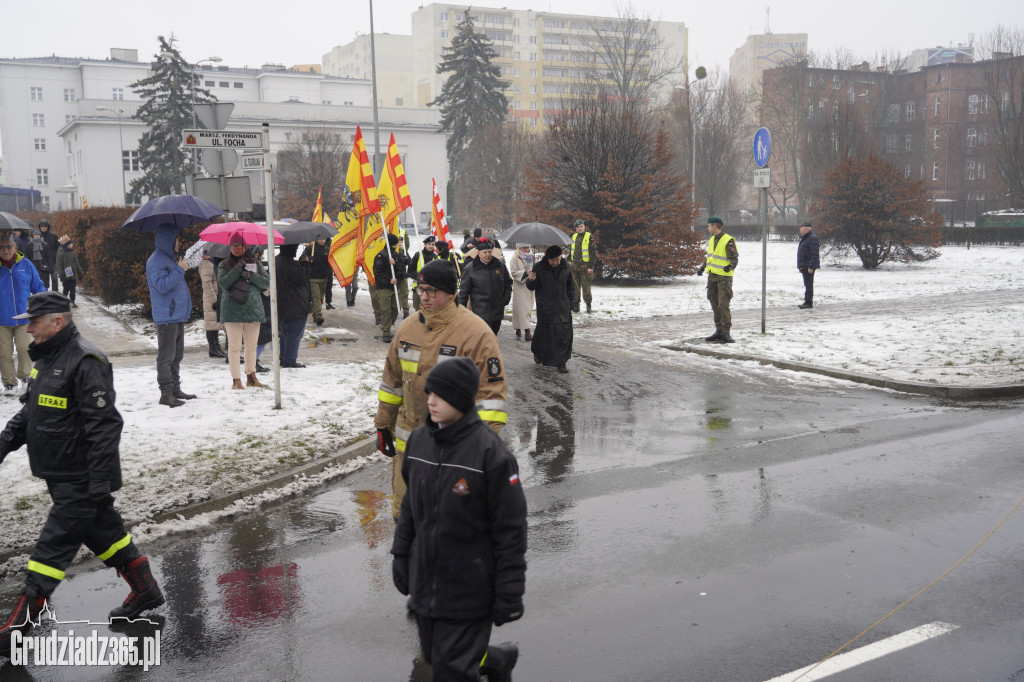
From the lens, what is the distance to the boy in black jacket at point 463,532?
11.4ft

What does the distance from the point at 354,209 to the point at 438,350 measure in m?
10.6

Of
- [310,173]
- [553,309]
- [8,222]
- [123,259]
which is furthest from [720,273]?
[310,173]

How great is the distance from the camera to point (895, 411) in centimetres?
999

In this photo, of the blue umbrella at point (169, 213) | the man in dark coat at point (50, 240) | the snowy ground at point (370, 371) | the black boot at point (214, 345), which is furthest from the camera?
the man in dark coat at point (50, 240)

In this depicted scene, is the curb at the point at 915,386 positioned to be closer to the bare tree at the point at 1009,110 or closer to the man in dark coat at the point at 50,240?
the man in dark coat at the point at 50,240

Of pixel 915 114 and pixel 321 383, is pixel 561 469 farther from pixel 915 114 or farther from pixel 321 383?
pixel 915 114

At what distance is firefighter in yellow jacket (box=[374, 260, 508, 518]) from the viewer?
4676mm

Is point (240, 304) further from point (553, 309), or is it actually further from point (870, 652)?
point (870, 652)

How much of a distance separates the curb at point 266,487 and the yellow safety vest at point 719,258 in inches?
319

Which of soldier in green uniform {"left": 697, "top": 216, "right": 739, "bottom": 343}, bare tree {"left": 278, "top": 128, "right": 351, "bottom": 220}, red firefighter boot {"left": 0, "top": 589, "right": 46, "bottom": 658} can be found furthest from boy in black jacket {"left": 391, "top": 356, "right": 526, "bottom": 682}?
bare tree {"left": 278, "top": 128, "right": 351, "bottom": 220}

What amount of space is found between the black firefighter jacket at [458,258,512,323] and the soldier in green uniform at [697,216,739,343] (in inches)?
164

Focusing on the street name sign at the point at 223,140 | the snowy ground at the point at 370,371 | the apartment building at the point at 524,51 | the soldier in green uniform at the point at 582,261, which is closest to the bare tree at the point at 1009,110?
the snowy ground at the point at 370,371

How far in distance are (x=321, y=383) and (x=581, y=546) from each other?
6.38 m

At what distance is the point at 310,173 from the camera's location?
66875mm
